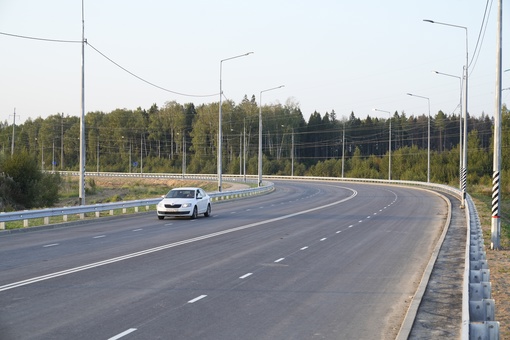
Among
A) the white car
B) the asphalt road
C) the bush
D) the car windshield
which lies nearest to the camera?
the asphalt road

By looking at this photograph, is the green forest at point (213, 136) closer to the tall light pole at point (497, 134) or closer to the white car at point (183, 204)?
the white car at point (183, 204)

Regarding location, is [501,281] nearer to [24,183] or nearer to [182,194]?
[182,194]

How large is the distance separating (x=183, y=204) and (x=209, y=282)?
17.0 m

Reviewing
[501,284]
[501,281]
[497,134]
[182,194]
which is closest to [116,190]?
[182,194]

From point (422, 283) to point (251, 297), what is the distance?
3.58m

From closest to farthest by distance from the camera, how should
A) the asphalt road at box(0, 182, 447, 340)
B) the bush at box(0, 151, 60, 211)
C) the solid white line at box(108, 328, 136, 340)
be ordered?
the solid white line at box(108, 328, 136, 340) → the asphalt road at box(0, 182, 447, 340) → the bush at box(0, 151, 60, 211)

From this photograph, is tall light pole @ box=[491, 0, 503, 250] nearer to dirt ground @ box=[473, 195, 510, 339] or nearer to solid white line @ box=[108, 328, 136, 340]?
dirt ground @ box=[473, 195, 510, 339]

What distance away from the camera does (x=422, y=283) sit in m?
12.7

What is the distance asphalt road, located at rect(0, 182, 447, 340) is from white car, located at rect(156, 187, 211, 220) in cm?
474

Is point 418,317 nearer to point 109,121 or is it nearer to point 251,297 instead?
point 251,297

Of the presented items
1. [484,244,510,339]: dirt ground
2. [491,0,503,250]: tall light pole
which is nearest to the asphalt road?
[484,244,510,339]: dirt ground

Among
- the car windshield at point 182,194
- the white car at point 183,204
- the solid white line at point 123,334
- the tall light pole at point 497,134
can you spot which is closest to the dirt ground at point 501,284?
the tall light pole at point 497,134

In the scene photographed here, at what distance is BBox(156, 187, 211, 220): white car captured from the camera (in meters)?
29.7

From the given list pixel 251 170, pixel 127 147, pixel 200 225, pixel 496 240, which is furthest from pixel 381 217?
pixel 127 147
